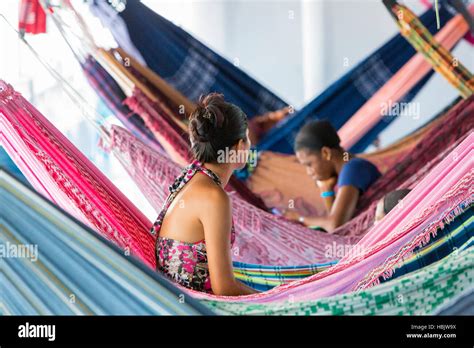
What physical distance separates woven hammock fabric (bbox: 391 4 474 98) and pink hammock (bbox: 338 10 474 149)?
0.14 m

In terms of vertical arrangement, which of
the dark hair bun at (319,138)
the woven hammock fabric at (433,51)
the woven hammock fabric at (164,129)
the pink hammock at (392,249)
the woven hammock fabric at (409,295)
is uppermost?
the woven hammock fabric at (433,51)

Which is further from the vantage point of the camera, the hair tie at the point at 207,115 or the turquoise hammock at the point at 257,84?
the turquoise hammock at the point at 257,84

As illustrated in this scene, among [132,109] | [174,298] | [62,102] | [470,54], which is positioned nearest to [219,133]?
[174,298]

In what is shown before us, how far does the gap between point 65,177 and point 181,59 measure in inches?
63.9

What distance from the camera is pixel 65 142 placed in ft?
→ 6.82

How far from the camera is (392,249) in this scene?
1806 millimetres

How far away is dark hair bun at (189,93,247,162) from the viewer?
6.19ft

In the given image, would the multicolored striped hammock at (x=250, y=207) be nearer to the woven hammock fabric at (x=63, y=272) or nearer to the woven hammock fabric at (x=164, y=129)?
the woven hammock fabric at (x=164, y=129)

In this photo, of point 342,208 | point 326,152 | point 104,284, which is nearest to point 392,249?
point 104,284

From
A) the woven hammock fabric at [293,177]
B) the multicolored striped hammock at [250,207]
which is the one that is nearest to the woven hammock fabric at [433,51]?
the woven hammock fabric at [293,177]

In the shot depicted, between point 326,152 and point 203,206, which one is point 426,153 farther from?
point 203,206

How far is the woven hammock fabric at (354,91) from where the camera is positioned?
3.69 meters
